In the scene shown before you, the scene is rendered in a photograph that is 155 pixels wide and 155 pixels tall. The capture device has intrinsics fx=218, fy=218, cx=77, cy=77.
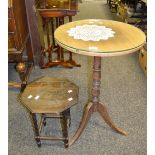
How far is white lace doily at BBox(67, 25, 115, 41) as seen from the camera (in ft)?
5.03

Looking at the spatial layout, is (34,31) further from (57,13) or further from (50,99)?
(50,99)

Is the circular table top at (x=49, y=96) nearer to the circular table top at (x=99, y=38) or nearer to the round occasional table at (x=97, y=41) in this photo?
the round occasional table at (x=97, y=41)

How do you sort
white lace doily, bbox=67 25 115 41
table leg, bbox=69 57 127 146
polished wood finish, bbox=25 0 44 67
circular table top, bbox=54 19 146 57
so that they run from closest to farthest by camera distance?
circular table top, bbox=54 19 146 57 → white lace doily, bbox=67 25 115 41 → table leg, bbox=69 57 127 146 → polished wood finish, bbox=25 0 44 67

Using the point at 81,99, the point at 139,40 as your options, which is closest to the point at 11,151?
the point at 81,99

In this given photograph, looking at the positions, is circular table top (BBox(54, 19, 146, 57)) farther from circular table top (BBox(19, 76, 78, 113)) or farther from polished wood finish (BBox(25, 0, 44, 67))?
polished wood finish (BBox(25, 0, 44, 67))

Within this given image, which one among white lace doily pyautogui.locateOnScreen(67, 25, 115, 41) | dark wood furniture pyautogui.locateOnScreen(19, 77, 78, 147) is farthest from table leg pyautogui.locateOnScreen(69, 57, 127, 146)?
white lace doily pyautogui.locateOnScreen(67, 25, 115, 41)

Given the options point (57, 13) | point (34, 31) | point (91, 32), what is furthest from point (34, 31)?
point (91, 32)

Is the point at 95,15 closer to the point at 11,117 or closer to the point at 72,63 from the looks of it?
the point at 72,63

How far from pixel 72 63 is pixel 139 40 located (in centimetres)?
154

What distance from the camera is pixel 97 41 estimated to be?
1475 millimetres

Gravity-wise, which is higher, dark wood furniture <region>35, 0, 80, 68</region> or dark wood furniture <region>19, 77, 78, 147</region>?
dark wood furniture <region>35, 0, 80, 68</region>

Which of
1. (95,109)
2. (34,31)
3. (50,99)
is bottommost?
(95,109)

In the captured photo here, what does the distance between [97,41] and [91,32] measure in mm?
177

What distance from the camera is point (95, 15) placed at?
5438 mm
